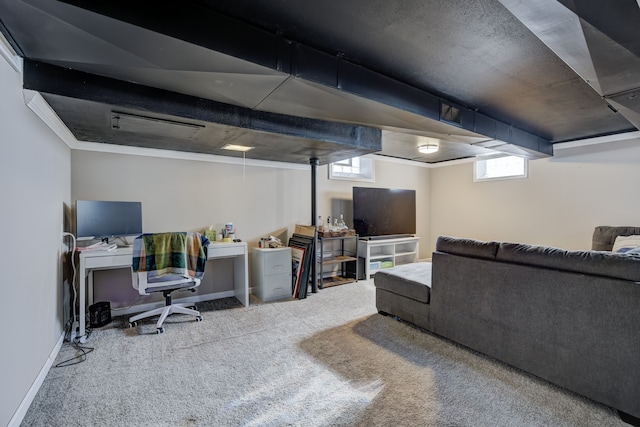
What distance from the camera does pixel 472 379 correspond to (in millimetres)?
2086

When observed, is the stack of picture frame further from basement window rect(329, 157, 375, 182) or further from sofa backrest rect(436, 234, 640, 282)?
sofa backrest rect(436, 234, 640, 282)

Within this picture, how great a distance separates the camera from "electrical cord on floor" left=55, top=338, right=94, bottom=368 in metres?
2.32

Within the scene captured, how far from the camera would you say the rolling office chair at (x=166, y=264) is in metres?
2.88

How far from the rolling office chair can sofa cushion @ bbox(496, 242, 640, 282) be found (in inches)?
110

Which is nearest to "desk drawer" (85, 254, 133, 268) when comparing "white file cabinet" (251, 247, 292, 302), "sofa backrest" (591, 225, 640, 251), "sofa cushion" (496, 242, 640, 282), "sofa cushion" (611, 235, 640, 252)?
"white file cabinet" (251, 247, 292, 302)

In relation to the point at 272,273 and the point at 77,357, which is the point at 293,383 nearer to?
the point at 77,357

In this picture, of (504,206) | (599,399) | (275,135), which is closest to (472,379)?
(599,399)

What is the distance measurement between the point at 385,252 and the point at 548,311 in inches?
141

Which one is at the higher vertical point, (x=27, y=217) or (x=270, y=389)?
(x=27, y=217)

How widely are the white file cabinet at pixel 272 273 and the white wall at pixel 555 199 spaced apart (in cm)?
385

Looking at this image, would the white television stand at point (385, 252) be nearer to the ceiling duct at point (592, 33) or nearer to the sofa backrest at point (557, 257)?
the sofa backrest at point (557, 257)

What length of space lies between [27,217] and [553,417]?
11.0 feet

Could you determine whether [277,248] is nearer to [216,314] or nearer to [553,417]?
[216,314]

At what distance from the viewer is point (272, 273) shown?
395cm
